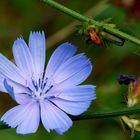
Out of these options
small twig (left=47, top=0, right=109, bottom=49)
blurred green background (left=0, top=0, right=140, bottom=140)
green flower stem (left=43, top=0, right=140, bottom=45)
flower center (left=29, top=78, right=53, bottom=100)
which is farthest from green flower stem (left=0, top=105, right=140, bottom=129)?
small twig (left=47, top=0, right=109, bottom=49)

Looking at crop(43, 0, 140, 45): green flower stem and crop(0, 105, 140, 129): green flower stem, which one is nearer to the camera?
crop(0, 105, 140, 129): green flower stem

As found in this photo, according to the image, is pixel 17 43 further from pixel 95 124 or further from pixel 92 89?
pixel 95 124

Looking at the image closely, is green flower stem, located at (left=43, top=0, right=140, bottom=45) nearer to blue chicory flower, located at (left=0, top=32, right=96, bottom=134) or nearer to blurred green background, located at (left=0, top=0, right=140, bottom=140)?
blue chicory flower, located at (left=0, top=32, right=96, bottom=134)

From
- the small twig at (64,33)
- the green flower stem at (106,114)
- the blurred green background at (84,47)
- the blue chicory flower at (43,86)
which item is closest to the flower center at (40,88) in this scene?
the blue chicory flower at (43,86)

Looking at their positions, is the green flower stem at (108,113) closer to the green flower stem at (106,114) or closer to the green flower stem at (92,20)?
the green flower stem at (106,114)

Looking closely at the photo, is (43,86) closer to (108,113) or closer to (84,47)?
(108,113)

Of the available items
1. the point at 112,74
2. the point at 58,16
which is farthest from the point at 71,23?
the point at 112,74

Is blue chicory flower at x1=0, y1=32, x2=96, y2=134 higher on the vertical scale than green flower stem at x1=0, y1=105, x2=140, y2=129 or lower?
higher
